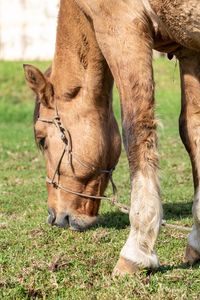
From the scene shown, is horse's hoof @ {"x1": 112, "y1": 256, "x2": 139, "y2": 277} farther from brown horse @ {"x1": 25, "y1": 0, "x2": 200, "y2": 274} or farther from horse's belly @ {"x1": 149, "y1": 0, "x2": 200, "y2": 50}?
horse's belly @ {"x1": 149, "y1": 0, "x2": 200, "y2": 50}

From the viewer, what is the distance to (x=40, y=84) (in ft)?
24.0

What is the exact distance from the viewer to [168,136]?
52.6 feet

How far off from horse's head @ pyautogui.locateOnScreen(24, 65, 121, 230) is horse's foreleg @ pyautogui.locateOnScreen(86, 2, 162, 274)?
1.59 m

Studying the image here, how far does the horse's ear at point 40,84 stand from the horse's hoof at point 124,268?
2.43 metres

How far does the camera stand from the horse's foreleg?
5.29 m

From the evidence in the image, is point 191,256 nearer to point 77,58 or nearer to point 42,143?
point 77,58

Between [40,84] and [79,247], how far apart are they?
65.2 inches

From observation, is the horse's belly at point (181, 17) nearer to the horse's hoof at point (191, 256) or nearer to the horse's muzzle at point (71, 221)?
the horse's hoof at point (191, 256)

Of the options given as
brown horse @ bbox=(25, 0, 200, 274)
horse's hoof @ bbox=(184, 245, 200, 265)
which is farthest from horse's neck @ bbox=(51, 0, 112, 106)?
horse's hoof @ bbox=(184, 245, 200, 265)

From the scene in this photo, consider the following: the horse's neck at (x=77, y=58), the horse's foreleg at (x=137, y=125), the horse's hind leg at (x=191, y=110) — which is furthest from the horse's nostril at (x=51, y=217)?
the horse's foreleg at (x=137, y=125)

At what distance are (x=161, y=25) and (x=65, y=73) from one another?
1.70m

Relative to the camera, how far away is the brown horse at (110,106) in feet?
17.7

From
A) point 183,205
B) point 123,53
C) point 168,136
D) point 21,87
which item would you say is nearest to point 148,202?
point 123,53

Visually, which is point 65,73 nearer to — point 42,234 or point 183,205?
point 42,234
